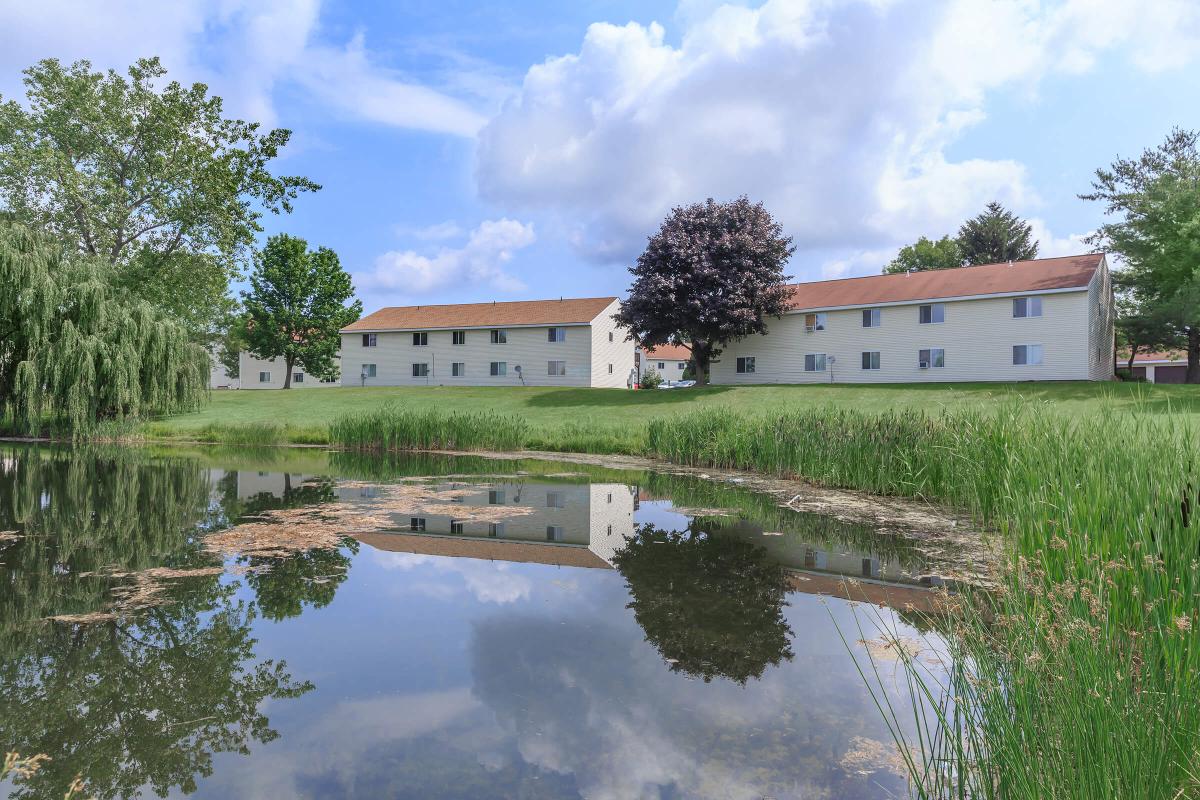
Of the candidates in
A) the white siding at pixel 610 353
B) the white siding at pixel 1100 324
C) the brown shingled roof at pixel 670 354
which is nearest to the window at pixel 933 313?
the white siding at pixel 1100 324

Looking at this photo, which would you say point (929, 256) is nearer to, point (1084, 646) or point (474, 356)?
point (474, 356)

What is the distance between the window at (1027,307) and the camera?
35094 millimetres

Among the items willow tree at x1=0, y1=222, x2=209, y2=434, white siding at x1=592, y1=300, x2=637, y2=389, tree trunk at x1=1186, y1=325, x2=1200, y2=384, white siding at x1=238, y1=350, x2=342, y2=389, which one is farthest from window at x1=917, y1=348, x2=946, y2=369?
white siding at x1=238, y1=350, x2=342, y2=389

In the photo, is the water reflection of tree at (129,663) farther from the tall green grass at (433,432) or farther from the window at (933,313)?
the window at (933,313)

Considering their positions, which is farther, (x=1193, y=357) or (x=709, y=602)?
(x=1193, y=357)

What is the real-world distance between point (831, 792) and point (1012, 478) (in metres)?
5.29

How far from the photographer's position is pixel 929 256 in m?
58.5

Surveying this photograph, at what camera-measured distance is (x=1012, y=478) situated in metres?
7.47

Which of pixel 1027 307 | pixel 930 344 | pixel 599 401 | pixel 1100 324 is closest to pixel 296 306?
pixel 599 401

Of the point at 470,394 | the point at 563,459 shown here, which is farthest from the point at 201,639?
the point at 470,394

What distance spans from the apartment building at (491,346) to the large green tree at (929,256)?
87.4ft

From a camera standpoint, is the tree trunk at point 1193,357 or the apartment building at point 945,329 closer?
the apartment building at point 945,329

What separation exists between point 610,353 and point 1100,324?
29744 millimetres

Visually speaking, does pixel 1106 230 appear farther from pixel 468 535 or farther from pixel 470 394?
pixel 468 535
